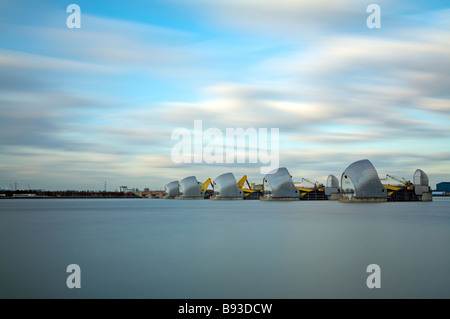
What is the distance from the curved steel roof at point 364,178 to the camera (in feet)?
297

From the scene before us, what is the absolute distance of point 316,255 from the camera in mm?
18047

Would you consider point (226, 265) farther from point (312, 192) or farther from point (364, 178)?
point (312, 192)

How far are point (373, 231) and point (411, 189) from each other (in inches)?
3787

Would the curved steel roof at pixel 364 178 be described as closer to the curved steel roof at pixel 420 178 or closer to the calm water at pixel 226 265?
the curved steel roof at pixel 420 178

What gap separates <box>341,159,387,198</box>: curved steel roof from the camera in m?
90.6

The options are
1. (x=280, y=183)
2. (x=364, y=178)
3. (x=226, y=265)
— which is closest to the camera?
(x=226, y=265)

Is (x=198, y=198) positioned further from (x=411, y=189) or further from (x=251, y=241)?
(x=251, y=241)

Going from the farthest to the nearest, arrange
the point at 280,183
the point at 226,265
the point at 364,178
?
the point at 280,183, the point at 364,178, the point at 226,265

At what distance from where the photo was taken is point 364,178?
90562mm

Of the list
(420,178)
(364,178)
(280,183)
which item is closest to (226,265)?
(364,178)

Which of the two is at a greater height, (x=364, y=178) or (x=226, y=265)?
(x=364, y=178)

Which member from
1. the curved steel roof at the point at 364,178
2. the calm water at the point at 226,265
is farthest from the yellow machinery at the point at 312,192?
the calm water at the point at 226,265

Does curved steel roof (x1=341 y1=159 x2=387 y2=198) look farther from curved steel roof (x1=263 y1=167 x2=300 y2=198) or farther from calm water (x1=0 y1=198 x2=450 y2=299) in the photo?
calm water (x1=0 y1=198 x2=450 y2=299)
